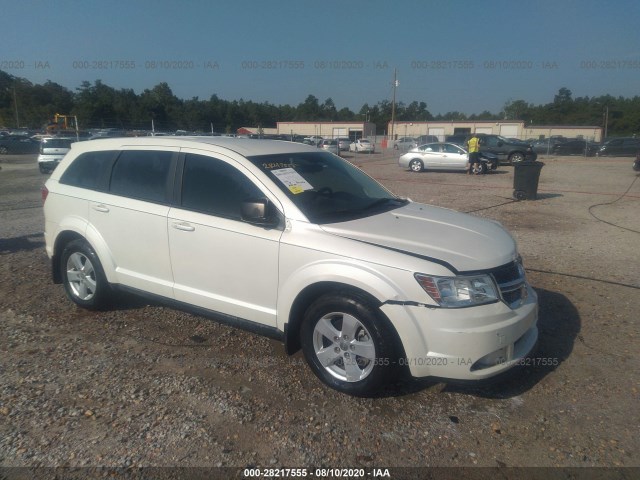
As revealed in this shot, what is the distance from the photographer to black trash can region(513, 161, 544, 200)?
1263cm

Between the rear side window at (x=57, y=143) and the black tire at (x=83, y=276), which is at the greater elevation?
the rear side window at (x=57, y=143)

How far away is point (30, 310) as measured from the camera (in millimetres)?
5000

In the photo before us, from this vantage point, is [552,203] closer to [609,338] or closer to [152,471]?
[609,338]

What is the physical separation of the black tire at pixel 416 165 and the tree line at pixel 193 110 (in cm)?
999

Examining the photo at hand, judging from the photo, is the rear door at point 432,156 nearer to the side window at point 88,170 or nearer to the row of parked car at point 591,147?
the row of parked car at point 591,147

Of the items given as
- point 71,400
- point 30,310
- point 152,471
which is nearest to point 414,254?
point 152,471

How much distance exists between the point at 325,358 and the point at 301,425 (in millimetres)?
552

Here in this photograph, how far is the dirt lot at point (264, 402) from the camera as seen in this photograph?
111 inches

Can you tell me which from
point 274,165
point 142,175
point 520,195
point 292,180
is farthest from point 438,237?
point 520,195

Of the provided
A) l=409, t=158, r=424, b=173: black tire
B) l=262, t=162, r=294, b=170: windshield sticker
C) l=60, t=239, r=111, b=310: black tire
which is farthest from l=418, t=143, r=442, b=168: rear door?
l=60, t=239, r=111, b=310: black tire

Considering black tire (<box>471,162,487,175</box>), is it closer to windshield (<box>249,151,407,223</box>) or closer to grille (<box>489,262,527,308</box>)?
windshield (<box>249,151,407,223</box>)

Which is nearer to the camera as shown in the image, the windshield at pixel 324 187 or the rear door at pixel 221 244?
the rear door at pixel 221 244

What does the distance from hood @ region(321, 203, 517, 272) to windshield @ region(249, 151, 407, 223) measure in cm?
19

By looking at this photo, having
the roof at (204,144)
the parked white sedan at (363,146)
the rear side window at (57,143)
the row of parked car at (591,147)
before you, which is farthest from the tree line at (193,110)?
the row of parked car at (591,147)
